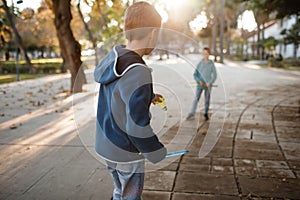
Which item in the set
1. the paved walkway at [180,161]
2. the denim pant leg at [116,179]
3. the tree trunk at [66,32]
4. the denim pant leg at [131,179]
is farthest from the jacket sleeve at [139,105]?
the tree trunk at [66,32]

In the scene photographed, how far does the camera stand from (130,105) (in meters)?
1.57

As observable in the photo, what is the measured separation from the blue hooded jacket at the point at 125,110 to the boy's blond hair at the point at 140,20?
4.8 inches

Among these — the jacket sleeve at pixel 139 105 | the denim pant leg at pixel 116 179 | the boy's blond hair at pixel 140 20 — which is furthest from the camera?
the denim pant leg at pixel 116 179

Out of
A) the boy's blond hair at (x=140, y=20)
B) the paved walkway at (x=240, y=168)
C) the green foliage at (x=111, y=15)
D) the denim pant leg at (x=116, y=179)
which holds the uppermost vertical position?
the green foliage at (x=111, y=15)

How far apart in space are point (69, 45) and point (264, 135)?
7.98 metres

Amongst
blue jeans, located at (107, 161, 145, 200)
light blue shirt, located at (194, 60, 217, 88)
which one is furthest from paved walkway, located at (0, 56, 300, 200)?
blue jeans, located at (107, 161, 145, 200)

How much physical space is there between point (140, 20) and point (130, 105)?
51cm

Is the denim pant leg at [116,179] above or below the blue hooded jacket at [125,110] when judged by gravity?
below

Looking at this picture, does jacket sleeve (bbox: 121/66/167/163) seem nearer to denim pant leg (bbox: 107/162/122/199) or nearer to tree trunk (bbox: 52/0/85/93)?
denim pant leg (bbox: 107/162/122/199)

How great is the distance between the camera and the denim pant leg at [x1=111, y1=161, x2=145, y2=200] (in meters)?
1.85

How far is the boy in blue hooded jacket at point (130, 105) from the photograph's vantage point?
1.59 m

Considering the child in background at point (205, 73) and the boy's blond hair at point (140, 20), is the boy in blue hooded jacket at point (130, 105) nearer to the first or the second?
the boy's blond hair at point (140, 20)

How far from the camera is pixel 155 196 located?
9.96 feet

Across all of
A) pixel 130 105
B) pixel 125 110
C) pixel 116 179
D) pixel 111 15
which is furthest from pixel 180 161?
pixel 111 15
